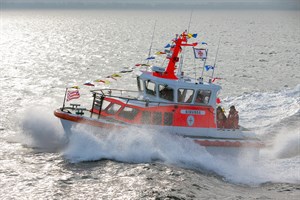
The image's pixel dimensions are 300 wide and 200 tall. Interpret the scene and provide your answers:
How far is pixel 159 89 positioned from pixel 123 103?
1782 mm

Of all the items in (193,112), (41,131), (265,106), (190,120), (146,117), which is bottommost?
(41,131)

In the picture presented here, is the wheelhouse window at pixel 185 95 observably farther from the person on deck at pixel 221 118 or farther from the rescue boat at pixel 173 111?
the person on deck at pixel 221 118

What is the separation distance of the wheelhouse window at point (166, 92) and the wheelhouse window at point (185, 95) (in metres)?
0.36

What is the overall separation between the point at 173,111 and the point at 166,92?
0.94 m

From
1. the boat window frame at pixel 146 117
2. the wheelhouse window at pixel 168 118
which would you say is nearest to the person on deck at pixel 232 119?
the wheelhouse window at pixel 168 118

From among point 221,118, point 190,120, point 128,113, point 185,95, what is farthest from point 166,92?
point 221,118

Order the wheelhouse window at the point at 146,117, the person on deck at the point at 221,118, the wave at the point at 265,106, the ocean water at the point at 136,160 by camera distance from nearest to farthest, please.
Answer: the ocean water at the point at 136,160 < the wheelhouse window at the point at 146,117 < the person on deck at the point at 221,118 < the wave at the point at 265,106

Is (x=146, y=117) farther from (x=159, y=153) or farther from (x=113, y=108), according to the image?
(x=159, y=153)

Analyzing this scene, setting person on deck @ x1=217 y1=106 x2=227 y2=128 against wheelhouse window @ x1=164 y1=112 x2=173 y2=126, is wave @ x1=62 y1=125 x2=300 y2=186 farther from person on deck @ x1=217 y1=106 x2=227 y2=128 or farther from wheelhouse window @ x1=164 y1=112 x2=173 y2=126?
person on deck @ x1=217 y1=106 x2=227 y2=128

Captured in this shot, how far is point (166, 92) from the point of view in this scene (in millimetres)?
20984

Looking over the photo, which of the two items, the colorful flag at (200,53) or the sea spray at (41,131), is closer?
the sea spray at (41,131)

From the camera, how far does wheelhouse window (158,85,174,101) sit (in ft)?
68.6

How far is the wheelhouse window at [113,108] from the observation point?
2085 centimetres

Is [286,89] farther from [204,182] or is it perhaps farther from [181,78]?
[204,182]
